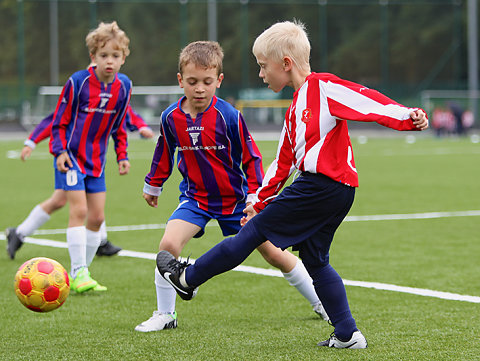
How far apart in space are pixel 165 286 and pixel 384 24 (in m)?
41.9

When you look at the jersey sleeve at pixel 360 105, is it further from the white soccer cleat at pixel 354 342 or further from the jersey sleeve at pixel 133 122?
the jersey sleeve at pixel 133 122

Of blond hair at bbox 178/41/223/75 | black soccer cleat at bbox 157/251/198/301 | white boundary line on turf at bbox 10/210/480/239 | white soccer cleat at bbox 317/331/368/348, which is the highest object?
blond hair at bbox 178/41/223/75

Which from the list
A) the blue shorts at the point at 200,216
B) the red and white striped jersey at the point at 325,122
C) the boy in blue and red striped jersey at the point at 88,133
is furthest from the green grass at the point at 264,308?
the red and white striped jersey at the point at 325,122

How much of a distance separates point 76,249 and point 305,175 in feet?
8.23

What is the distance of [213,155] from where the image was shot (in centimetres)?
489

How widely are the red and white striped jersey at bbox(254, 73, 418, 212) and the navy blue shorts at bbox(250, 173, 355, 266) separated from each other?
0.05 metres

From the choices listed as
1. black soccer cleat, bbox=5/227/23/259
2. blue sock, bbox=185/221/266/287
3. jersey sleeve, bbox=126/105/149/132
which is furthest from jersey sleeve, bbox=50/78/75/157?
blue sock, bbox=185/221/266/287

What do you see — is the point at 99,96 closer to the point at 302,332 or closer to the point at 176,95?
the point at 302,332

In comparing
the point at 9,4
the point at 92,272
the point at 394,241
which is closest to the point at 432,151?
the point at 394,241

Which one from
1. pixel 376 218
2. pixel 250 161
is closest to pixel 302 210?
pixel 250 161

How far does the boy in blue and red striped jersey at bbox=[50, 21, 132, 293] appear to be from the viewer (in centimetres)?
603

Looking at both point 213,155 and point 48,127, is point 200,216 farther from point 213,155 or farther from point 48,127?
point 48,127

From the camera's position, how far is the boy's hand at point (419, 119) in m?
3.71

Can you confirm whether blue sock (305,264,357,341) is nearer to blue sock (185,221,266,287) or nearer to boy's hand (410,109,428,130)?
blue sock (185,221,266,287)
